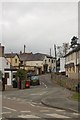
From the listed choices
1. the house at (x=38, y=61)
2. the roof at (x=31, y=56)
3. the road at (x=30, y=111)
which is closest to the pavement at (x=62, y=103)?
the road at (x=30, y=111)

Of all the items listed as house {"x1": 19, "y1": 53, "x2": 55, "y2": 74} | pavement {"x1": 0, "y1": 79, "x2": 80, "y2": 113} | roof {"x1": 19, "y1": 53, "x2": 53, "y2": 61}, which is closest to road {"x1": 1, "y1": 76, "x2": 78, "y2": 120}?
pavement {"x1": 0, "y1": 79, "x2": 80, "y2": 113}

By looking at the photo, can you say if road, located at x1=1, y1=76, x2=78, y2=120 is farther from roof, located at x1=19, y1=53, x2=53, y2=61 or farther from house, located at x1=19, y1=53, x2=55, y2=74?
roof, located at x1=19, y1=53, x2=53, y2=61

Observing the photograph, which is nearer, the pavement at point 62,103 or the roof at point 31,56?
the pavement at point 62,103

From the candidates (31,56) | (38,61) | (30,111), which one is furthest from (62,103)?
(31,56)

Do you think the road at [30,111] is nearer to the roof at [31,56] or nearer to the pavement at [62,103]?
the pavement at [62,103]

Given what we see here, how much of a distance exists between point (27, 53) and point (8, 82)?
68604 mm

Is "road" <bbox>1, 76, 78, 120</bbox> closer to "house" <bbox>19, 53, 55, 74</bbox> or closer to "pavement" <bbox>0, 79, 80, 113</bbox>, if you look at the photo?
"pavement" <bbox>0, 79, 80, 113</bbox>

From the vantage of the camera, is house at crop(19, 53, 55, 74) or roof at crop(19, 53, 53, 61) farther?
roof at crop(19, 53, 53, 61)

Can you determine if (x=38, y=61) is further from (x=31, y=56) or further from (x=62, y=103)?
(x=62, y=103)

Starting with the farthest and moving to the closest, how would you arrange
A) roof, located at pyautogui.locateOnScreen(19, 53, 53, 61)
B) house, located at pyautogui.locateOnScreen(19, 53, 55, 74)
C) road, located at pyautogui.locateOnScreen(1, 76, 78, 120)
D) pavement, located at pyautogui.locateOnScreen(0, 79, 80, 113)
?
roof, located at pyautogui.locateOnScreen(19, 53, 53, 61) < house, located at pyautogui.locateOnScreen(19, 53, 55, 74) < pavement, located at pyautogui.locateOnScreen(0, 79, 80, 113) < road, located at pyautogui.locateOnScreen(1, 76, 78, 120)

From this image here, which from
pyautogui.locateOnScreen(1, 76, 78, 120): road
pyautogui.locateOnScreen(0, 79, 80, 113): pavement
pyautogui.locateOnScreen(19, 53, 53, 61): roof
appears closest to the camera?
pyautogui.locateOnScreen(1, 76, 78, 120): road

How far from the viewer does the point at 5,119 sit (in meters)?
16.0

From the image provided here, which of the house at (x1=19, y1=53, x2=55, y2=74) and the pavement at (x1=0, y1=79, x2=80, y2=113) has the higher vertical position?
the house at (x1=19, y1=53, x2=55, y2=74)

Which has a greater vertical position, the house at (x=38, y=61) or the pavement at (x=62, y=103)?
the house at (x=38, y=61)
